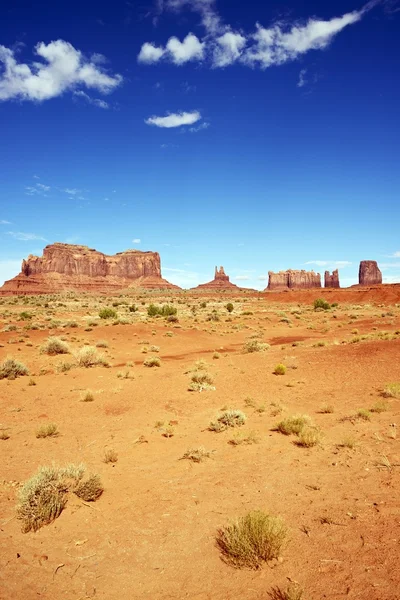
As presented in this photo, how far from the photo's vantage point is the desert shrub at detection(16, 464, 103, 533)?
5184 mm

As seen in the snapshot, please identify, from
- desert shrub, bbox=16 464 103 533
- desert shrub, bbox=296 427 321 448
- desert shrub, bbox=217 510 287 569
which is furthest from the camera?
desert shrub, bbox=296 427 321 448

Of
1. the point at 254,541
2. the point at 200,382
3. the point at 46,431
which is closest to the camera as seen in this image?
the point at 254,541

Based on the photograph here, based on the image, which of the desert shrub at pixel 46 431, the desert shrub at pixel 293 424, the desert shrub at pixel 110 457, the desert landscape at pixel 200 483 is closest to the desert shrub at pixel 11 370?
the desert landscape at pixel 200 483

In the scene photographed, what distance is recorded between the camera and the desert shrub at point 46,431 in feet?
28.5

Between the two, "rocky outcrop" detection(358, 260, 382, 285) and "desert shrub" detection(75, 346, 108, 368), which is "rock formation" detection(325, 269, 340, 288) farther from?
"desert shrub" detection(75, 346, 108, 368)

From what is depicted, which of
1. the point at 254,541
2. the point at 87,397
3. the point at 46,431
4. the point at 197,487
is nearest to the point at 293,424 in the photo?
the point at 197,487

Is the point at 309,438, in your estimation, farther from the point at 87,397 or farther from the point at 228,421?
the point at 87,397

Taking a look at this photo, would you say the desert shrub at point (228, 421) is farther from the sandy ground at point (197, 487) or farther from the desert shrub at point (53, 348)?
the desert shrub at point (53, 348)

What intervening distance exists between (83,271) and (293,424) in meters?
170

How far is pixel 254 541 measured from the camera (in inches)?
166

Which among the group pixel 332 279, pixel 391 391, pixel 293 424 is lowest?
pixel 293 424

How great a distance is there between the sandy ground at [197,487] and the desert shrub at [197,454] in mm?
146

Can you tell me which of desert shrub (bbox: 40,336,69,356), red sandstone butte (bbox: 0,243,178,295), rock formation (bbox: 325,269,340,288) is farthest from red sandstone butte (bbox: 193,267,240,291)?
desert shrub (bbox: 40,336,69,356)

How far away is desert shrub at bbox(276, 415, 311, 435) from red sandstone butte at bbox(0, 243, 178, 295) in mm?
135890
